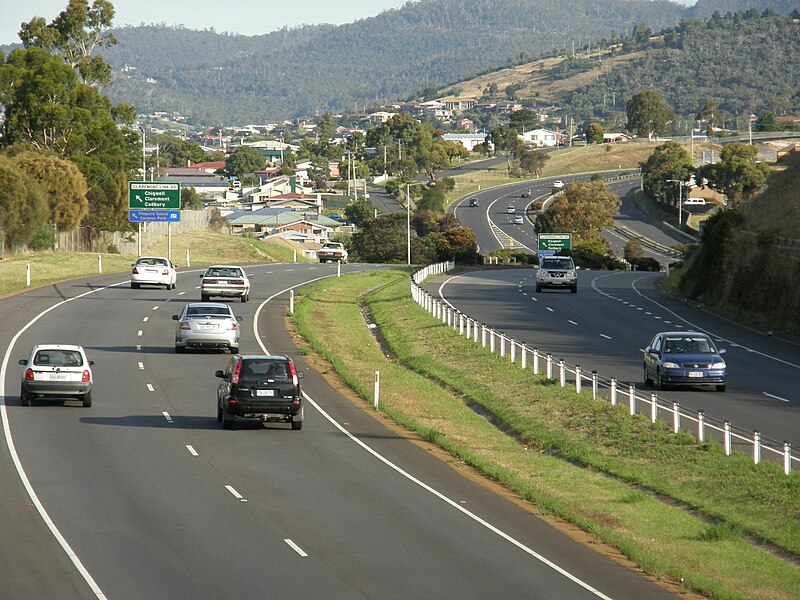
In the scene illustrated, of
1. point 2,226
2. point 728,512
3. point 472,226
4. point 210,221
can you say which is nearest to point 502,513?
point 728,512

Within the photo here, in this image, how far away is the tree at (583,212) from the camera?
136750 millimetres

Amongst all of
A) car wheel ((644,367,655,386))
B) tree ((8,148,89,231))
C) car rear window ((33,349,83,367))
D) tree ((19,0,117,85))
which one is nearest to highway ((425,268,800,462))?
car wheel ((644,367,655,386))

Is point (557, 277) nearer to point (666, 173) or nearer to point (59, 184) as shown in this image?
point (59, 184)

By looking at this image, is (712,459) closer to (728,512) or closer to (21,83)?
(728,512)

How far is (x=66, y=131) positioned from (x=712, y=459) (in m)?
81.8

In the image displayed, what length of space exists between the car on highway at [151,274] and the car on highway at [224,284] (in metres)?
6.17

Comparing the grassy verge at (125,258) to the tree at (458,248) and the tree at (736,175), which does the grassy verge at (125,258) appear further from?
the tree at (736,175)

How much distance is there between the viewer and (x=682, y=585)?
16953 millimetres

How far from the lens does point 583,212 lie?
5374 inches

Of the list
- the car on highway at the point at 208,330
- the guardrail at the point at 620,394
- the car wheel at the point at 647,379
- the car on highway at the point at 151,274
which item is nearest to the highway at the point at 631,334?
the car wheel at the point at 647,379

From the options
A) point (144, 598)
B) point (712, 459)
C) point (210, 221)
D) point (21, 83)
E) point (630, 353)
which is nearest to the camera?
point (144, 598)

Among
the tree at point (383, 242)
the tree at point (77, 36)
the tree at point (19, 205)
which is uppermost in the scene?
the tree at point (77, 36)

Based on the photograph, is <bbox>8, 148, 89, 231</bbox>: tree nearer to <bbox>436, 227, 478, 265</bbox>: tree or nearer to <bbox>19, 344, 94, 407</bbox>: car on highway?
<bbox>436, 227, 478, 265</bbox>: tree

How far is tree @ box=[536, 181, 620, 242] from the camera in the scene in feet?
449
